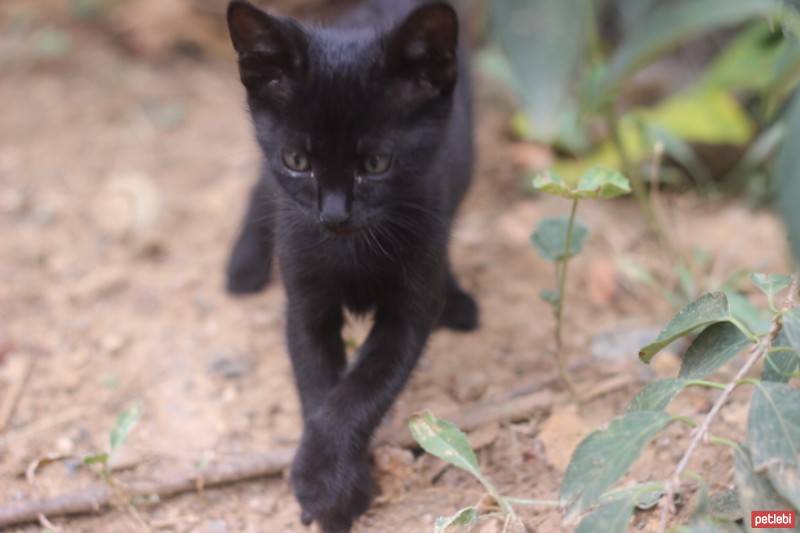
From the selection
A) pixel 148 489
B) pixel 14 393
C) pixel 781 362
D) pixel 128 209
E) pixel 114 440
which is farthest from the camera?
pixel 128 209

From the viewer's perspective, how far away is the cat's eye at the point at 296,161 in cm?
201

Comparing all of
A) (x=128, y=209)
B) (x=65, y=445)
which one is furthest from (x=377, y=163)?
(x=128, y=209)

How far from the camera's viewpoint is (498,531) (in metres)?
1.89

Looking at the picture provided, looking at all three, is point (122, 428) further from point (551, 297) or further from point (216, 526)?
point (551, 297)

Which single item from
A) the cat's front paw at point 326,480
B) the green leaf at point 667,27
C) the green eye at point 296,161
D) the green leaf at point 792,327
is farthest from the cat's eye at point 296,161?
the green leaf at point 667,27

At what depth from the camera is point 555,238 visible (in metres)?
2.33

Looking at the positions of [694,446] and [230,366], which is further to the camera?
[230,366]

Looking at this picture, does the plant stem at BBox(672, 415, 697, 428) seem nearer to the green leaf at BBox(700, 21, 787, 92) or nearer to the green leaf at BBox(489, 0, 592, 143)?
the green leaf at BBox(489, 0, 592, 143)

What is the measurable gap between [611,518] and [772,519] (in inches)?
9.8

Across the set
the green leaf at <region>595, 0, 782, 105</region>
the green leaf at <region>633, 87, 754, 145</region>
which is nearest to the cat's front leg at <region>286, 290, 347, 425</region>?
the green leaf at <region>595, 0, 782, 105</region>

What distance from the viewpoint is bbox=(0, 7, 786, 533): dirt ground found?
221cm

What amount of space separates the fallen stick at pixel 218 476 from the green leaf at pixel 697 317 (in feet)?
2.14

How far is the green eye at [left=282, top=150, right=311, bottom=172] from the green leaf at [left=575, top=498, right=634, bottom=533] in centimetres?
94

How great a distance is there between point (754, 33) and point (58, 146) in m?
2.90
